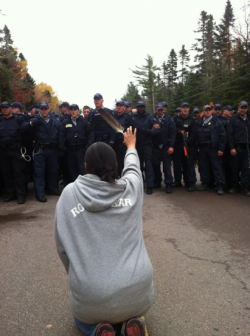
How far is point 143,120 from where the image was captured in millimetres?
8570

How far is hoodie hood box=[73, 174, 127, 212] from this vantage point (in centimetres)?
228

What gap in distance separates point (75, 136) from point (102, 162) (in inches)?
234

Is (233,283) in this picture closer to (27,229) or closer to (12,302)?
(12,302)

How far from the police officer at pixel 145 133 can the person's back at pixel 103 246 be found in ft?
19.7

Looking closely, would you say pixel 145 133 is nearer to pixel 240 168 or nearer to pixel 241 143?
pixel 241 143

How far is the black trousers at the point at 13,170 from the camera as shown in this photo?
7.45 metres

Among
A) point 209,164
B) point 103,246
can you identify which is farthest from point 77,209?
point 209,164

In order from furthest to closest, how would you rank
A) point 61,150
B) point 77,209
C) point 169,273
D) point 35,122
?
point 61,150
point 35,122
point 169,273
point 77,209

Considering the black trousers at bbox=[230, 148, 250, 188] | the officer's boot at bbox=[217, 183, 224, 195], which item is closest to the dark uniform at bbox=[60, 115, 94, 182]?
the officer's boot at bbox=[217, 183, 224, 195]

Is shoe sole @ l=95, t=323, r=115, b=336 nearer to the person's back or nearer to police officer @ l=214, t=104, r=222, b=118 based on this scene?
the person's back

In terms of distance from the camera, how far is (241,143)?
8.09 m

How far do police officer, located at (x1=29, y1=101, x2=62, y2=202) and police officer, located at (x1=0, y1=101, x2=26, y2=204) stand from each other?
360 mm

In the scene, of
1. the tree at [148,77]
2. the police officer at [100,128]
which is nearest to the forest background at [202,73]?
the tree at [148,77]

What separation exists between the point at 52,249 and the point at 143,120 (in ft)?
15.9
